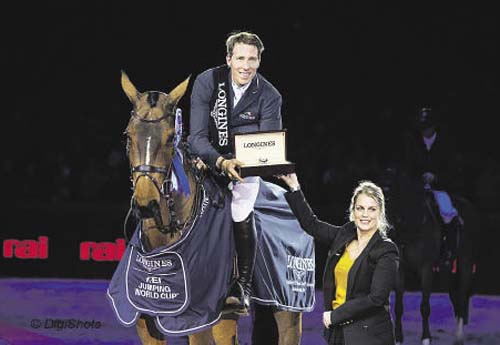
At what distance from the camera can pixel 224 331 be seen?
5.58 meters

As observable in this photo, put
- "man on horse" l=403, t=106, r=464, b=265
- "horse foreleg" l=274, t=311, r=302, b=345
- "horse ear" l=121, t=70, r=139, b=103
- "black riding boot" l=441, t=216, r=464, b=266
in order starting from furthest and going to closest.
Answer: "black riding boot" l=441, t=216, r=464, b=266, "man on horse" l=403, t=106, r=464, b=265, "horse foreleg" l=274, t=311, r=302, b=345, "horse ear" l=121, t=70, r=139, b=103

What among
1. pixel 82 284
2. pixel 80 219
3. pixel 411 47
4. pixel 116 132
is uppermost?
pixel 411 47

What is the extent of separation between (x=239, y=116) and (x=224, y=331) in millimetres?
1168

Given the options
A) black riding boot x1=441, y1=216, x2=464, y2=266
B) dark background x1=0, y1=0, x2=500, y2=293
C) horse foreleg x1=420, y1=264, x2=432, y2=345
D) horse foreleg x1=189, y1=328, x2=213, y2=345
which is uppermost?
dark background x1=0, y1=0, x2=500, y2=293

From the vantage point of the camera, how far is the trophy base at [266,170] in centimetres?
511

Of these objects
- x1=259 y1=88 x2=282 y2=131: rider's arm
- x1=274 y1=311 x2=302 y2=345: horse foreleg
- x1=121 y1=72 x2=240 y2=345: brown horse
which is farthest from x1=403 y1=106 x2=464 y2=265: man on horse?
x1=121 y1=72 x2=240 y2=345: brown horse

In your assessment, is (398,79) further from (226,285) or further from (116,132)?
(226,285)

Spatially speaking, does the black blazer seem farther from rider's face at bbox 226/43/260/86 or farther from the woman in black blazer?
rider's face at bbox 226/43/260/86

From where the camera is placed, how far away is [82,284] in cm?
1172

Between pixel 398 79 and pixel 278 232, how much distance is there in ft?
31.8

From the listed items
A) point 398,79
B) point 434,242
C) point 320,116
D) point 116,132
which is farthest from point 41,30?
point 434,242

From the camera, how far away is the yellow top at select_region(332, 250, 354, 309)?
486cm

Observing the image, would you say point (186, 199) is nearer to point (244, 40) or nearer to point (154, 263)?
point (154, 263)

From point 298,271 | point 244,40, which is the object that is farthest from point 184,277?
point 244,40
